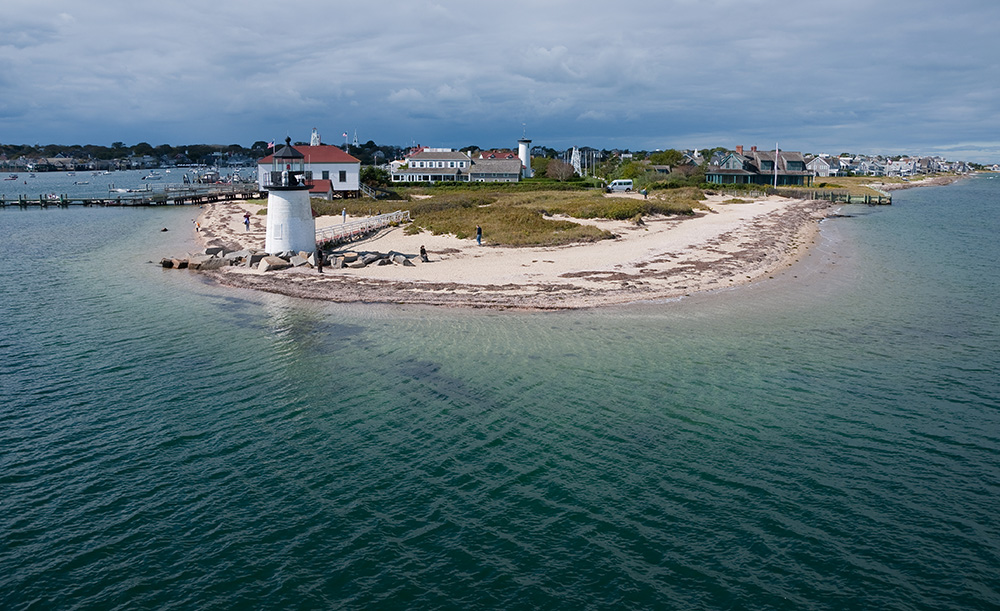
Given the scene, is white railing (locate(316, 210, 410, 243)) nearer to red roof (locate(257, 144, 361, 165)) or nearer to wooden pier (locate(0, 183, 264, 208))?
red roof (locate(257, 144, 361, 165))

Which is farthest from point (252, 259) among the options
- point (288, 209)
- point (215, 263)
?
point (288, 209)

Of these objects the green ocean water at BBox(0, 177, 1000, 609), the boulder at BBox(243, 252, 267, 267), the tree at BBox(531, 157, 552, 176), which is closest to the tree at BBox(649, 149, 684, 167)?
the tree at BBox(531, 157, 552, 176)

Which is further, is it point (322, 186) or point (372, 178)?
point (372, 178)

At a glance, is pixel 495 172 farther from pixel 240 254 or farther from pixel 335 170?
pixel 240 254

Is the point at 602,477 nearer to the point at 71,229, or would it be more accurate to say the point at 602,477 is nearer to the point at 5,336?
the point at 5,336

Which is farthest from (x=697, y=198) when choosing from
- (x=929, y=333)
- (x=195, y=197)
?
(x=195, y=197)
